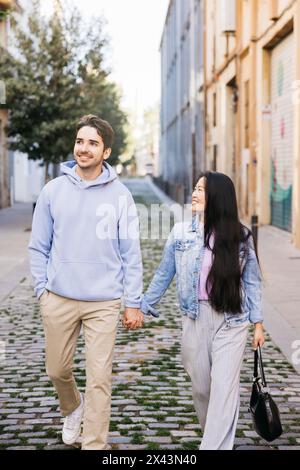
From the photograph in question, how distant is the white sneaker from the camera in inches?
180

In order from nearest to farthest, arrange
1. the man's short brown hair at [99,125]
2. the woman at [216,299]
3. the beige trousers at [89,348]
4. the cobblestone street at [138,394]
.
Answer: the woman at [216,299], the beige trousers at [89,348], the man's short brown hair at [99,125], the cobblestone street at [138,394]

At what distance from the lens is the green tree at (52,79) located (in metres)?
21.6

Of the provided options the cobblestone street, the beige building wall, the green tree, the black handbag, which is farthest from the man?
the beige building wall

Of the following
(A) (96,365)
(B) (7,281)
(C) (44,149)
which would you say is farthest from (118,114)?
(A) (96,365)

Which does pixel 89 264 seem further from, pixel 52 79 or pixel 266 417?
pixel 52 79

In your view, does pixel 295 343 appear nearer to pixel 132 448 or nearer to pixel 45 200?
pixel 132 448

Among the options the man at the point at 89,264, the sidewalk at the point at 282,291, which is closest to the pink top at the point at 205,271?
the man at the point at 89,264

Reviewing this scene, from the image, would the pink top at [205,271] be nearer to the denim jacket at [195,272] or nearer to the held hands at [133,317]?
the denim jacket at [195,272]

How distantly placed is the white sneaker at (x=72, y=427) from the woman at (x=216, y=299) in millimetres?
818

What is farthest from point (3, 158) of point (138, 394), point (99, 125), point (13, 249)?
point (99, 125)

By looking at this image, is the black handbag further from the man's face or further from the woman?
the man's face

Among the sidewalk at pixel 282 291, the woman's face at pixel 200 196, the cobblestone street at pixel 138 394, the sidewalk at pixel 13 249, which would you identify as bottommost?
the sidewalk at pixel 13 249

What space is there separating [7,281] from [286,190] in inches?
326

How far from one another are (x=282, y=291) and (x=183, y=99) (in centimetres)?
3238
